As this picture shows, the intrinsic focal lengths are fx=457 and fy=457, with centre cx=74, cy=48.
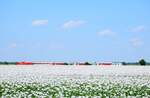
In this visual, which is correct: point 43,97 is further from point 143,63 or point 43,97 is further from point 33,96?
point 143,63

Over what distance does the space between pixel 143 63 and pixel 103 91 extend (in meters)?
52.1

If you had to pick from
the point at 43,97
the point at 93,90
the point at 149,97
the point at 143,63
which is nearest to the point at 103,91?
the point at 93,90

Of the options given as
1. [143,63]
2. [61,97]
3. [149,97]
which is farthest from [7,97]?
[143,63]

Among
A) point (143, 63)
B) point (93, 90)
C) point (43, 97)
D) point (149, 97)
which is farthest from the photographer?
point (143, 63)

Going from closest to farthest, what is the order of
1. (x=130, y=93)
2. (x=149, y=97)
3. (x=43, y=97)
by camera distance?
(x=43, y=97) → (x=149, y=97) → (x=130, y=93)

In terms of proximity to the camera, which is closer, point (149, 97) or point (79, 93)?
point (149, 97)

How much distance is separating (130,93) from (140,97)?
5.85 ft

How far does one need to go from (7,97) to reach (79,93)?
294 centimetres

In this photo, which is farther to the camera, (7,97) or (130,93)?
(130,93)

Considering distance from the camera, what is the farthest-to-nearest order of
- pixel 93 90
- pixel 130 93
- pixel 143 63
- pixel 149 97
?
pixel 143 63, pixel 93 90, pixel 130 93, pixel 149 97

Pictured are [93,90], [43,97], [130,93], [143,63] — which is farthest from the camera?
[143,63]

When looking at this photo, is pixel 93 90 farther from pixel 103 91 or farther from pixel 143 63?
pixel 143 63

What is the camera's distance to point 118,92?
14680 millimetres

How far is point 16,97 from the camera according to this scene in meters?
12.0
